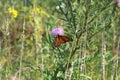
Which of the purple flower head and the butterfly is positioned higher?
the purple flower head

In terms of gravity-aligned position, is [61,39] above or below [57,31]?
below

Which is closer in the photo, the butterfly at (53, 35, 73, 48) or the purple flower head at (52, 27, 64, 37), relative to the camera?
the butterfly at (53, 35, 73, 48)

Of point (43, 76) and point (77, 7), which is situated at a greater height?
point (77, 7)

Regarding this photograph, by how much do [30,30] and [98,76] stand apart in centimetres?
260

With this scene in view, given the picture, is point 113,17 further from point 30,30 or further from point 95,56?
point 30,30

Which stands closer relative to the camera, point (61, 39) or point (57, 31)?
point (61, 39)

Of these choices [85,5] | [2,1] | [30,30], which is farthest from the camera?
[2,1]

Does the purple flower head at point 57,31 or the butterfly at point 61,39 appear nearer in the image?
the butterfly at point 61,39

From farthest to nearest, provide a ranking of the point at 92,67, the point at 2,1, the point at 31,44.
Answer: the point at 2,1 < the point at 31,44 < the point at 92,67

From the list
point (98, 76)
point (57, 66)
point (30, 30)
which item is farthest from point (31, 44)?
point (57, 66)

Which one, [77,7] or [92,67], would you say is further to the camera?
[92,67]

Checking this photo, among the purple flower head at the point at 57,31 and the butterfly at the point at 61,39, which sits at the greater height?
the purple flower head at the point at 57,31

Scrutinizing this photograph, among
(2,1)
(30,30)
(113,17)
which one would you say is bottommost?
(113,17)

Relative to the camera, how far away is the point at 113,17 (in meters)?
2.46
